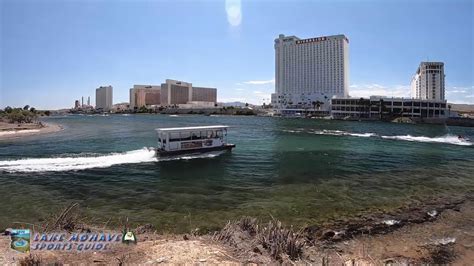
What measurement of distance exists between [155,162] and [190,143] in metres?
5.63

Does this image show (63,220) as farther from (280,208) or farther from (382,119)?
(382,119)

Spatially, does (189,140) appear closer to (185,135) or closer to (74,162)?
(185,135)

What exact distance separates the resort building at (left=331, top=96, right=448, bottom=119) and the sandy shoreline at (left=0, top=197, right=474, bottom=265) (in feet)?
457

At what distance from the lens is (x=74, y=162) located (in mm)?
30516

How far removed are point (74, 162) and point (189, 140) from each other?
12.2 meters

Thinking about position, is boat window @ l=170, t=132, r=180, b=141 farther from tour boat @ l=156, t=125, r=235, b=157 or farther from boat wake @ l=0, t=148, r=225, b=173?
boat wake @ l=0, t=148, r=225, b=173

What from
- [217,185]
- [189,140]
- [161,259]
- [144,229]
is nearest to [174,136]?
[189,140]

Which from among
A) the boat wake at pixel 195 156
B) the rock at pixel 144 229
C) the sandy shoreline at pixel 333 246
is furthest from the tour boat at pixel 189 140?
the sandy shoreline at pixel 333 246

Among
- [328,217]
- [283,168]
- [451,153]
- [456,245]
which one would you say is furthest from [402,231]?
[451,153]

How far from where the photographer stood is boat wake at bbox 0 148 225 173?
27.8 m

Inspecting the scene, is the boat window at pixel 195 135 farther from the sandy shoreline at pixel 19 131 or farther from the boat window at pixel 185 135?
the sandy shoreline at pixel 19 131

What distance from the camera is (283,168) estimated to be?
29.7 meters

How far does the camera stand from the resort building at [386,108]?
136 m

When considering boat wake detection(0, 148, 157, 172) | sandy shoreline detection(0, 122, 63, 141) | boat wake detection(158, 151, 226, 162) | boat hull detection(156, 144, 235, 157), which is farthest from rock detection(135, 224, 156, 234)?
sandy shoreline detection(0, 122, 63, 141)
